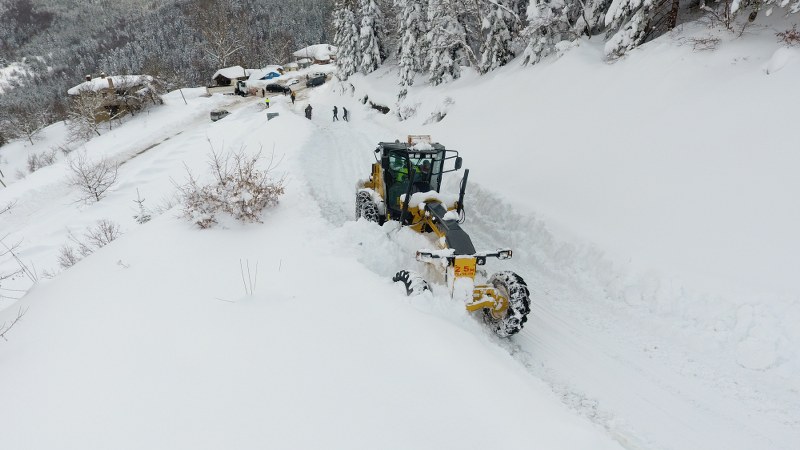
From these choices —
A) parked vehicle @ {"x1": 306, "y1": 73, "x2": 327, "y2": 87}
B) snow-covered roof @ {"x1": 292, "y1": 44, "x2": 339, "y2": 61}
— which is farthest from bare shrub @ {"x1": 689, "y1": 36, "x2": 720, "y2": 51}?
snow-covered roof @ {"x1": 292, "y1": 44, "x2": 339, "y2": 61}

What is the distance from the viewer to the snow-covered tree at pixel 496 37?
19.5 meters

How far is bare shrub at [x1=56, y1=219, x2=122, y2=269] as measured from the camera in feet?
39.8

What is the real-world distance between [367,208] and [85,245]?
12.0 meters

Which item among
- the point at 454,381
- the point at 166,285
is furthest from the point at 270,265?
the point at 454,381

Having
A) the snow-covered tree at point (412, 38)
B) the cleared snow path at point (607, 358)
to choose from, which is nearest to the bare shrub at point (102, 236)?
the cleared snow path at point (607, 358)

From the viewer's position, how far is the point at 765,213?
6.82 meters

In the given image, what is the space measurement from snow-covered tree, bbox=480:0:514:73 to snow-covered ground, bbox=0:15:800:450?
8786 mm

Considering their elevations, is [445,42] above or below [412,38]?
below

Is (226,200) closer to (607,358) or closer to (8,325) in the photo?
(8,325)

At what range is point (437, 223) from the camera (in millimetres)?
7328

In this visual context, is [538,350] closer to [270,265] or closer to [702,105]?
[270,265]

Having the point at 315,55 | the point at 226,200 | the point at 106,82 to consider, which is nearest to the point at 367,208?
the point at 226,200

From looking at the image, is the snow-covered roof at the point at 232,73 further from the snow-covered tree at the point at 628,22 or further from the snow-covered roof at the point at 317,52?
the snow-covered tree at the point at 628,22

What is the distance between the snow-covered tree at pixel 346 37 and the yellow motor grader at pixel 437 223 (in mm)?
30090
